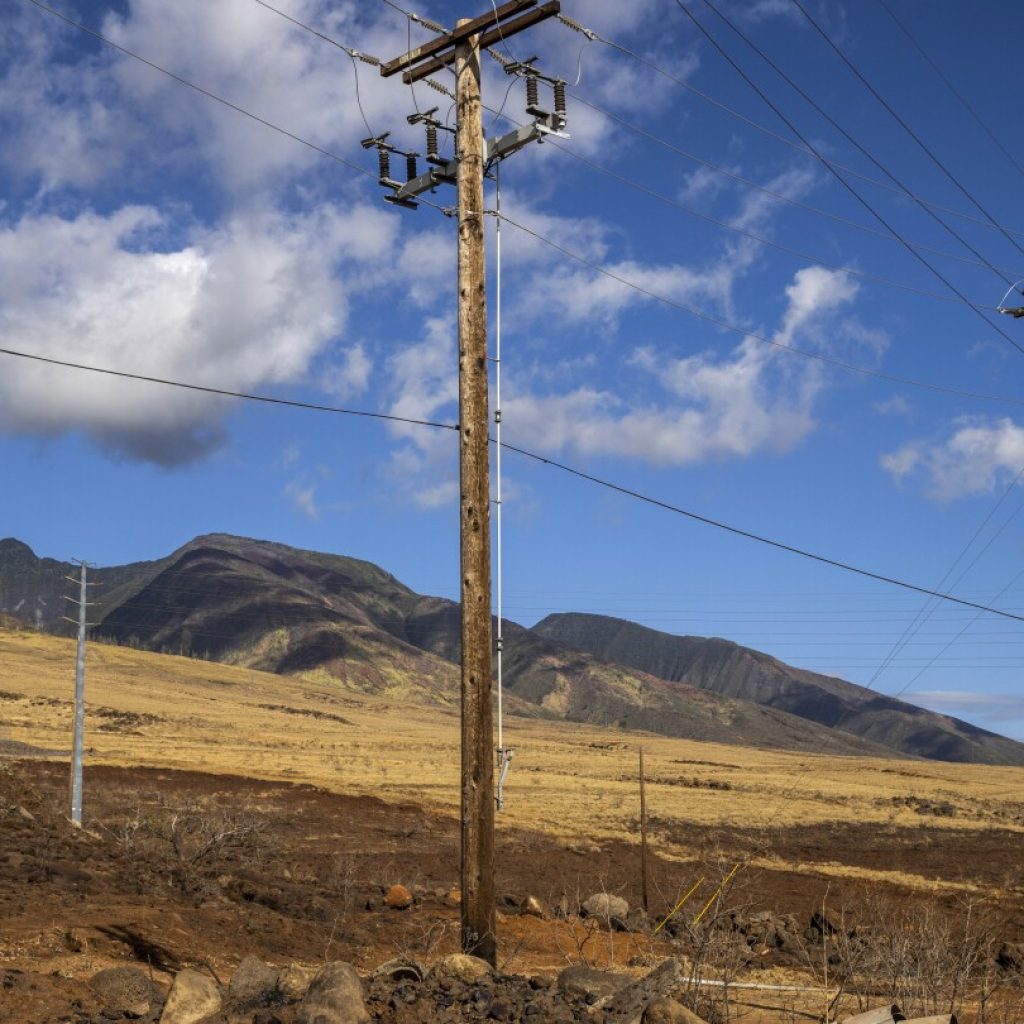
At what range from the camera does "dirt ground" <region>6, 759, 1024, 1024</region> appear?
12.4 metres

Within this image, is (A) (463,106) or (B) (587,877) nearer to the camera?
(A) (463,106)

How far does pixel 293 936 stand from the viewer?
48.3 ft

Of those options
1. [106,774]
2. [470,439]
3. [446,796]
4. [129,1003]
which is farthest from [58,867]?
[446,796]

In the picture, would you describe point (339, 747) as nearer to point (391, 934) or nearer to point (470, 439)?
point (391, 934)

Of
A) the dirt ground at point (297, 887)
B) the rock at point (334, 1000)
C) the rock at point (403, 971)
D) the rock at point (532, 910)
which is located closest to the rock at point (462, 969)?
the rock at point (403, 971)

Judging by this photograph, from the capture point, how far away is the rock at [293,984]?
30.3 feet

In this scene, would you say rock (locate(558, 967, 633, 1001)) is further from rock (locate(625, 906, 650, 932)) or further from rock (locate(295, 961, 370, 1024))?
rock (locate(625, 906, 650, 932))

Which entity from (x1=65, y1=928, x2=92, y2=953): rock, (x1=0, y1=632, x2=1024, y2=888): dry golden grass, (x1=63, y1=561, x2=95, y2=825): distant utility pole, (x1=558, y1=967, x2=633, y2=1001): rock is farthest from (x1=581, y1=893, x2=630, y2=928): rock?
(x1=0, y1=632, x2=1024, y2=888): dry golden grass

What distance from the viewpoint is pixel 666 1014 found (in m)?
8.42

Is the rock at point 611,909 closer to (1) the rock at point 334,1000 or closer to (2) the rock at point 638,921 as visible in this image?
(2) the rock at point 638,921

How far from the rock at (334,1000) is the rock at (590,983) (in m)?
1.73

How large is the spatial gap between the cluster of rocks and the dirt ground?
597 millimetres

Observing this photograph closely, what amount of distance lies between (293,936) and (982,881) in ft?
74.2

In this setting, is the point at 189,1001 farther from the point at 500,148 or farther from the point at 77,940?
the point at 500,148
